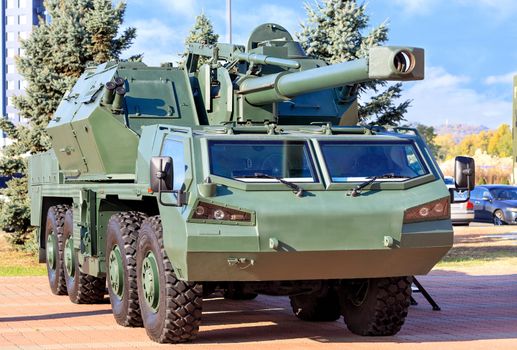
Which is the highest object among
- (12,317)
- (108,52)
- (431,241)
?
(108,52)

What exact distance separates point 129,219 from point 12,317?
2.09 m

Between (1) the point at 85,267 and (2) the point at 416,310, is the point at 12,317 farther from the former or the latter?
(2) the point at 416,310

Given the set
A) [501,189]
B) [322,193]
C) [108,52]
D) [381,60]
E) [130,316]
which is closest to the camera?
[381,60]

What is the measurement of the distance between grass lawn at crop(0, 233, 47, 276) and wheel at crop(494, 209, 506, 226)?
52.8ft

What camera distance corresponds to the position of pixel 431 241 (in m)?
9.75

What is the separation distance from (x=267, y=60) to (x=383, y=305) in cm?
319

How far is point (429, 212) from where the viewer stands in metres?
9.83

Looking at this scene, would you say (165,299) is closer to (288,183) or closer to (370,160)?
(288,183)

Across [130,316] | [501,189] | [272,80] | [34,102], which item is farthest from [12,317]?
[501,189]

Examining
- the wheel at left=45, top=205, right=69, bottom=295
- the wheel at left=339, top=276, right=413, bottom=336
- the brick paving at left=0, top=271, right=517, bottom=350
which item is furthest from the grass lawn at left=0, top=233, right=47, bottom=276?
the wheel at left=339, top=276, right=413, bottom=336

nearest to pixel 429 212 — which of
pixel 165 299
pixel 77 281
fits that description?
pixel 165 299

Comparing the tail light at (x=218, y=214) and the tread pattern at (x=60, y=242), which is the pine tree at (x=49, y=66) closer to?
the tread pattern at (x=60, y=242)

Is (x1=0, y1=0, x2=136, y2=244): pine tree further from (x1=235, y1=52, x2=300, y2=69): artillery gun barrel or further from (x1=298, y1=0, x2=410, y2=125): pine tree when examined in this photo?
(x1=235, y1=52, x2=300, y2=69): artillery gun barrel

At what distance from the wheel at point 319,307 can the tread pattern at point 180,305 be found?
2.09 metres
